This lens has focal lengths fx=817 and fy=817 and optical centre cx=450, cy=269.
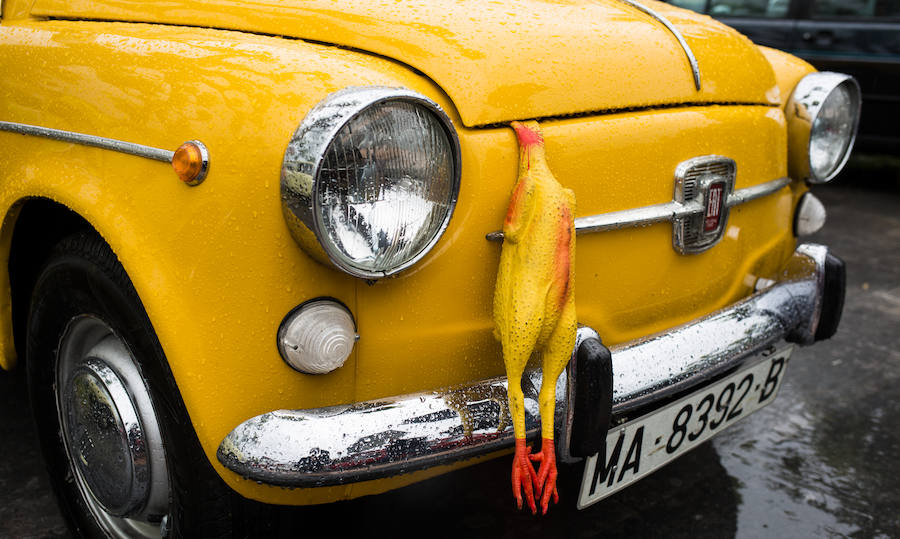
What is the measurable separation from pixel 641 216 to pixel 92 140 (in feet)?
3.57

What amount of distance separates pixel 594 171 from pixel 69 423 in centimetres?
127

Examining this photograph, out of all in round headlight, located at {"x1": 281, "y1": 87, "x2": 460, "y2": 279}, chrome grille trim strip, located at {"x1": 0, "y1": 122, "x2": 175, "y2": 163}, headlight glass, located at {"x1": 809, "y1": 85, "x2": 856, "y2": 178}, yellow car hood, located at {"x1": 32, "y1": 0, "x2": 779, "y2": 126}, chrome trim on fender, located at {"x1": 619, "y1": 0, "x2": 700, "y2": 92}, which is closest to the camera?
round headlight, located at {"x1": 281, "y1": 87, "x2": 460, "y2": 279}

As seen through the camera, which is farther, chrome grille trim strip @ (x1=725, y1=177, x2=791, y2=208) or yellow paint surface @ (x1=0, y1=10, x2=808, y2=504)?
chrome grille trim strip @ (x1=725, y1=177, x2=791, y2=208)

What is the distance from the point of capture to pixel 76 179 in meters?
1.54

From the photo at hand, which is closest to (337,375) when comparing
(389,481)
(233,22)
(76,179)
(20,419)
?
(389,481)

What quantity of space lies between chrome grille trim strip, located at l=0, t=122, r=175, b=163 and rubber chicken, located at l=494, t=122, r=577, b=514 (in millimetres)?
607

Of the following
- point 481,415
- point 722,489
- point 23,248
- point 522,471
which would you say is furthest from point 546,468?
point 23,248

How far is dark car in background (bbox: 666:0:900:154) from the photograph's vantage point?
229 inches

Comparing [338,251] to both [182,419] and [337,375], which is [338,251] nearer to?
[337,375]

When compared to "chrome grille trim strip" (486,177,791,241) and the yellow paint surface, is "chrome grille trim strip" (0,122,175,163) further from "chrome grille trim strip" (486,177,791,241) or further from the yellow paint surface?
"chrome grille trim strip" (486,177,791,241)

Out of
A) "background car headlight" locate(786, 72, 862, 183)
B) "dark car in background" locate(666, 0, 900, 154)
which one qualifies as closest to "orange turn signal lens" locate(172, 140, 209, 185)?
"background car headlight" locate(786, 72, 862, 183)

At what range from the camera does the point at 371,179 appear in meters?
1.31

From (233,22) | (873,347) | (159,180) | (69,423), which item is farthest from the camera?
(873,347)

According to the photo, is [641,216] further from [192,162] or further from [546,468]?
[192,162]
